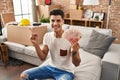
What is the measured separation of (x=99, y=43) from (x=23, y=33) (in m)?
1.54

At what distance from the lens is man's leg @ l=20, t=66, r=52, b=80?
1.50 metres

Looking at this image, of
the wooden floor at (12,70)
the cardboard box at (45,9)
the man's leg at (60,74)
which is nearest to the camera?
the man's leg at (60,74)

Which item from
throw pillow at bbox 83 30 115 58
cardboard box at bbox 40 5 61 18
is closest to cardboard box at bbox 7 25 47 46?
throw pillow at bbox 83 30 115 58

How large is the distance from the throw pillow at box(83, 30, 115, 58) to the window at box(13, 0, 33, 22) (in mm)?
3177

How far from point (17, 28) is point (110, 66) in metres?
2.00

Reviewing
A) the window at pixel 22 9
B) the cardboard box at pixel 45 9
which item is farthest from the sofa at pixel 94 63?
the window at pixel 22 9

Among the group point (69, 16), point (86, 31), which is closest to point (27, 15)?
point (69, 16)

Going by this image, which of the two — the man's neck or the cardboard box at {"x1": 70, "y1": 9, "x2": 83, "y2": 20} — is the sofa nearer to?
the man's neck

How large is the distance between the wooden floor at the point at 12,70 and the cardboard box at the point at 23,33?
492 millimetres

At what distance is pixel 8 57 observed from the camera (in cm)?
306

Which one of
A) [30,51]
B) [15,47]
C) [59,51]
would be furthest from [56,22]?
[15,47]

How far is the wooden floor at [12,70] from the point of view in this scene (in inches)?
97.3

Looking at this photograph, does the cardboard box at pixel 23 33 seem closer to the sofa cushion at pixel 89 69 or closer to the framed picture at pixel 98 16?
the sofa cushion at pixel 89 69

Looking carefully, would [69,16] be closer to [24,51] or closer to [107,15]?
[107,15]
